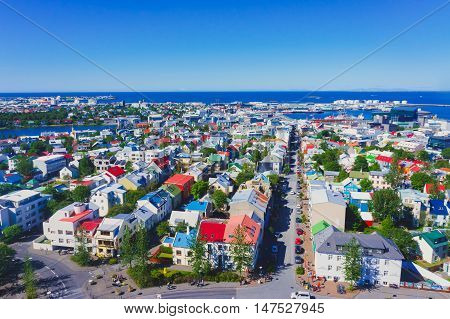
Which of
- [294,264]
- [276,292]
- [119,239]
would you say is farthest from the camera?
[119,239]

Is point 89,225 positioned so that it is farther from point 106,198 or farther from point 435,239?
point 435,239

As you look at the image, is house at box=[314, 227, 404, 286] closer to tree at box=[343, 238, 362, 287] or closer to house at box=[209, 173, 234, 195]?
tree at box=[343, 238, 362, 287]

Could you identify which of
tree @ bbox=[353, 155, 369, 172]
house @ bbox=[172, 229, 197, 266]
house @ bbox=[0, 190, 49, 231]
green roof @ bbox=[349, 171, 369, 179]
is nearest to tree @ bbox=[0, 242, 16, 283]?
house @ bbox=[0, 190, 49, 231]

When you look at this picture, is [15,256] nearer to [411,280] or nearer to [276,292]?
[276,292]

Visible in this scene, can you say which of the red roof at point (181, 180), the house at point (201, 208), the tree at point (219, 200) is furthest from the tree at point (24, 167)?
the tree at point (219, 200)

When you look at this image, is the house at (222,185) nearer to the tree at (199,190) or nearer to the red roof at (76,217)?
the tree at (199,190)

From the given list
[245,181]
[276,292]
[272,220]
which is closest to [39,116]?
[245,181]
